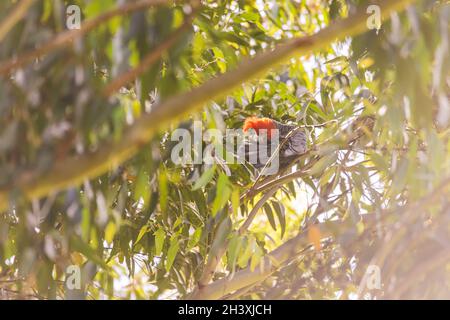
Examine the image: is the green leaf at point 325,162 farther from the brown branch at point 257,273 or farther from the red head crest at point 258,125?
the red head crest at point 258,125

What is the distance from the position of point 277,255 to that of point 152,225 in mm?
401

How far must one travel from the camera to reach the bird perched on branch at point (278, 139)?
213cm

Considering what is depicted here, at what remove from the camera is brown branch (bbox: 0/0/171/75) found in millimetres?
1069

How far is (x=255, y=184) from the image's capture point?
2.10 m

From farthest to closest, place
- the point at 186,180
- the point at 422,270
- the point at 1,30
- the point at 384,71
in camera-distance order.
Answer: the point at 186,180 → the point at 422,270 → the point at 384,71 → the point at 1,30

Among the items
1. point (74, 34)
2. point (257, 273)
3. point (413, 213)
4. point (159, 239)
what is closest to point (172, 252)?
point (159, 239)

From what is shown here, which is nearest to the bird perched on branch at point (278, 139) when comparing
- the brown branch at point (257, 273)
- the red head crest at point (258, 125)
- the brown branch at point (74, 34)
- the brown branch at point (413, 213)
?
the red head crest at point (258, 125)

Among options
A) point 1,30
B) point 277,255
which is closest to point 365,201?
point 277,255

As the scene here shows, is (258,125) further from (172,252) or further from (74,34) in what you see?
(74,34)

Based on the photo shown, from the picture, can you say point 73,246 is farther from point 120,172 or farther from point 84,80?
point 84,80

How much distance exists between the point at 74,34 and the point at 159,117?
23 centimetres

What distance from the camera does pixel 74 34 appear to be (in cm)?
108

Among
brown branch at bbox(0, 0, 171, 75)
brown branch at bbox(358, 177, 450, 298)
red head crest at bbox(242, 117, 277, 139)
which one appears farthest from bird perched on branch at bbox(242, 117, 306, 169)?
brown branch at bbox(0, 0, 171, 75)

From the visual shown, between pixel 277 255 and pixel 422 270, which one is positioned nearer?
pixel 422 270
